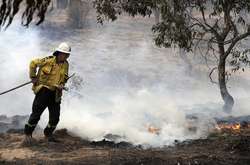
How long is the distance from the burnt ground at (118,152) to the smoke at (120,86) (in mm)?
771

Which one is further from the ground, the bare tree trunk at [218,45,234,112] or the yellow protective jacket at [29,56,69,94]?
the yellow protective jacket at [29,56,69,94]

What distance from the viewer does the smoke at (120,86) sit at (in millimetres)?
11445

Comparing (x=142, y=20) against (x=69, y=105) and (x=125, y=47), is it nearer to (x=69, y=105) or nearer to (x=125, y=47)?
(x=125, y=47)

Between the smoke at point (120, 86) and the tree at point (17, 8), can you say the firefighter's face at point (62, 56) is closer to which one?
the smoke at point (120, 86)

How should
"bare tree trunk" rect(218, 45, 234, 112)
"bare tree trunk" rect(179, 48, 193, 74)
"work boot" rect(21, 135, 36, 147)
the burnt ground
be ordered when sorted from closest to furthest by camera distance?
1. the burnt ground
2. "work boot" rect(21, 135, 36, 147)
3. "bare tree trunk" rect(218, 45, 234, 112)
4. "bare tree trunk" rect(179, 48, 193, 74)

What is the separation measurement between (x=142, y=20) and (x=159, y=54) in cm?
821

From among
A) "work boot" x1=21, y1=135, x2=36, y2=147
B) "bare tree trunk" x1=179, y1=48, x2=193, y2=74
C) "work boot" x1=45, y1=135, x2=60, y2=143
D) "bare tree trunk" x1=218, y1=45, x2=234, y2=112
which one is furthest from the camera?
"bare tree trunk" x1=179, y1=48, x2=193, y2=74

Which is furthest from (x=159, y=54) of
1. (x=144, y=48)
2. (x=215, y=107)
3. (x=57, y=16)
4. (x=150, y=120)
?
(x=150, y=120)

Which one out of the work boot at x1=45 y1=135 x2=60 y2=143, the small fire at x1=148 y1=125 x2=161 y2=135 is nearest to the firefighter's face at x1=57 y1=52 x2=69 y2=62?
the work boot at x1=45 y1=135 x2=60 y2=143

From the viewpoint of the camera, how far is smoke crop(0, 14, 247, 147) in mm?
11445

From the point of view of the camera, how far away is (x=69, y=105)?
687 inches

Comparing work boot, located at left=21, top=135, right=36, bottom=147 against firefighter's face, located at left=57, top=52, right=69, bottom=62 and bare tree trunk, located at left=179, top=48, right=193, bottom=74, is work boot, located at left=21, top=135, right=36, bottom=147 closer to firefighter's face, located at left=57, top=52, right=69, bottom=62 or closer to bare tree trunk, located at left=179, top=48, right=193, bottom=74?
firefighter's face, located at left=57, top=52, right=69, bottom=62

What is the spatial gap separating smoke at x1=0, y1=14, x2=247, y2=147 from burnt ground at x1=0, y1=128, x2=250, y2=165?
0.77 meters

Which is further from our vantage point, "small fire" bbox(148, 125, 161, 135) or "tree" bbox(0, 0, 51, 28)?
"small fire" bbox(148, 125, 161, 135)
